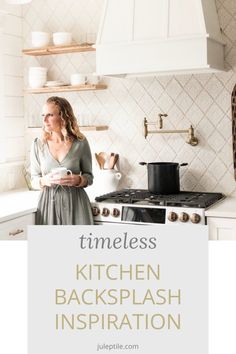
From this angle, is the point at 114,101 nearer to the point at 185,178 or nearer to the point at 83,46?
the point at 83,46

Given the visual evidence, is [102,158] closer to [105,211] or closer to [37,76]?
[105,211]

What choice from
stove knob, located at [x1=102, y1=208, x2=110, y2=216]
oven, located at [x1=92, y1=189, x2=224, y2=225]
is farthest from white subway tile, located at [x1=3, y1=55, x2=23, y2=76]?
stove knob, located at [x1=102, y1=208, x2=110, y2=216]

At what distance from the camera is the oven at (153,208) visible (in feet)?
10.7

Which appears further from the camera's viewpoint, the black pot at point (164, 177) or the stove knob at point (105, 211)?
the black pot at point (164, 177)

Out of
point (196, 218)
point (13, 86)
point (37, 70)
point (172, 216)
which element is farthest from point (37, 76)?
point (196, 218)

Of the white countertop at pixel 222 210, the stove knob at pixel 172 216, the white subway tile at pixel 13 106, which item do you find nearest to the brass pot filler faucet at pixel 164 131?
the white countertop at pixel 222 210

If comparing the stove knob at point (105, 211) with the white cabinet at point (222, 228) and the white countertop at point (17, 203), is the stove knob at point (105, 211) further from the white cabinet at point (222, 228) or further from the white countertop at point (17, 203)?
the white cabinet at point (222, 228)

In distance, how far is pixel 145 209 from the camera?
343cm

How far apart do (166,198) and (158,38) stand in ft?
3.29

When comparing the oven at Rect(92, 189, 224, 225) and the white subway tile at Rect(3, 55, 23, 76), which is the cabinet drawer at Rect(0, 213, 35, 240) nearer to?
the oven at Rect(92, 189, 224, 225)

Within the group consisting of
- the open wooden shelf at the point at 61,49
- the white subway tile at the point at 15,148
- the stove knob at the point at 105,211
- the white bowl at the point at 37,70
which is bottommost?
the stove knob at the point at 105,211

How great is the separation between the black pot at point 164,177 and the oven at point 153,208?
0.19 feet

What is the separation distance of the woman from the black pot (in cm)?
46

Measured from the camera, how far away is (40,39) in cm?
414
